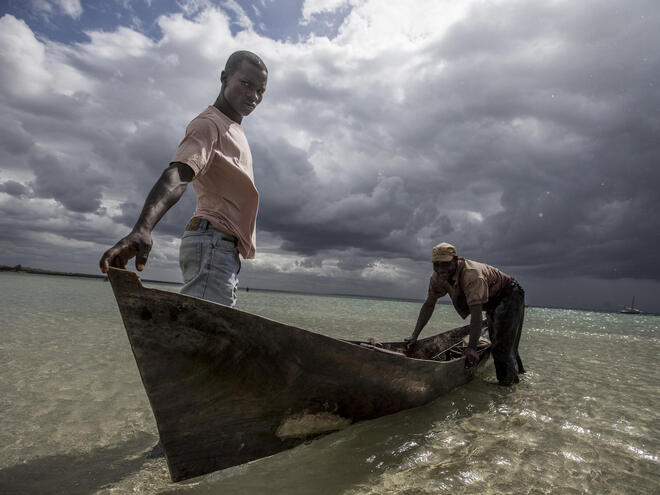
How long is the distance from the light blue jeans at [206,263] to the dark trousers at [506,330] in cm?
423

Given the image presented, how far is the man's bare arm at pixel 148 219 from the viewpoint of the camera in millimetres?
1482

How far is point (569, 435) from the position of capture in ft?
11.5

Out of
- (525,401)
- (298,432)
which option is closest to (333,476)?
(298,432)

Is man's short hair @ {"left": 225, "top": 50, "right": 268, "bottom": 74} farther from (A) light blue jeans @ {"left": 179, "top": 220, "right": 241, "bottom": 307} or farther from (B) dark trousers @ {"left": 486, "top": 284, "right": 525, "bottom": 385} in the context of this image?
(B) dark trousers @ {"left": 486, "top": 284, "right": 525, "bottom": 385}

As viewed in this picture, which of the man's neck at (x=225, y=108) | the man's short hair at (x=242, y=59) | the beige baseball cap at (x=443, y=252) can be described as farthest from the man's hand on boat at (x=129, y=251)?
the beige baseball cap at (x=443, y=252)

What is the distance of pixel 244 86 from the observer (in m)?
2.45

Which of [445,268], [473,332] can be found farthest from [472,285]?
[473,332]

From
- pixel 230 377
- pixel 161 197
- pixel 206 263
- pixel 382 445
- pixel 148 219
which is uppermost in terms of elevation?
pixel 161 197

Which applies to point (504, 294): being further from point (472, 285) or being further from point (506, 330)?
point (472, 285)

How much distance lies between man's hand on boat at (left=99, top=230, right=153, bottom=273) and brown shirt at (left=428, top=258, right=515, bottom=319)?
3.81 m

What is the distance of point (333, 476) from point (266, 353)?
3.61 feet

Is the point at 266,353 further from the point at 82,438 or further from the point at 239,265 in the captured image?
the point at 82,438

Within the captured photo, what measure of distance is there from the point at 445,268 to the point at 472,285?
377 mm

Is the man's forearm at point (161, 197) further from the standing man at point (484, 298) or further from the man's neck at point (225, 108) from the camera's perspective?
the standing man at point (484, 298)
